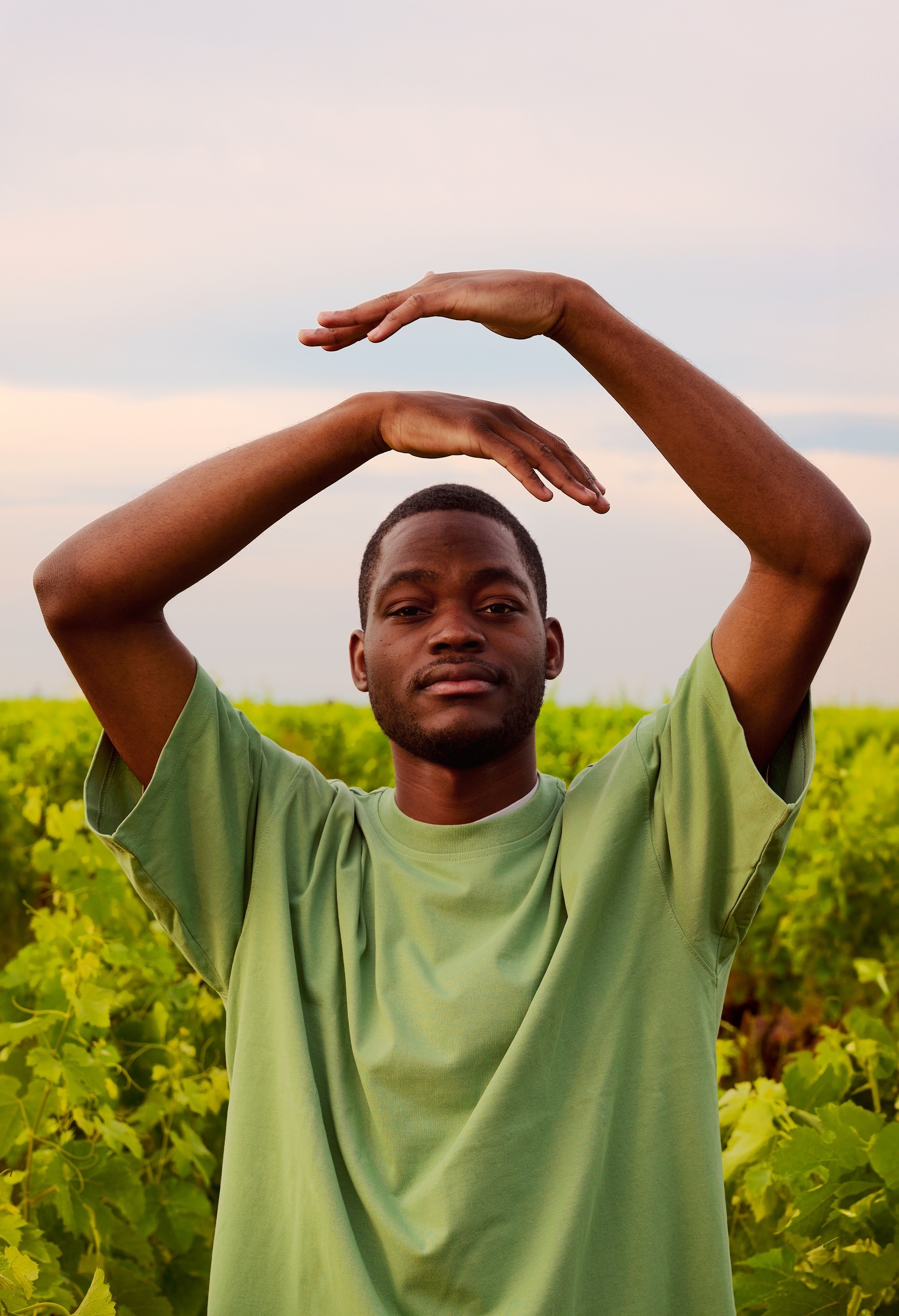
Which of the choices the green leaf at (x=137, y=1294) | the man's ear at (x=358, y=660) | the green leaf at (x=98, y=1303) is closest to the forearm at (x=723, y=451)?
the man's ear at (x=358, y=660)

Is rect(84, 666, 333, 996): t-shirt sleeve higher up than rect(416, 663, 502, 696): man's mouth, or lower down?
lower down

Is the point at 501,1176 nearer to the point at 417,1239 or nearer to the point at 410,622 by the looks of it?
the point at 417,1239

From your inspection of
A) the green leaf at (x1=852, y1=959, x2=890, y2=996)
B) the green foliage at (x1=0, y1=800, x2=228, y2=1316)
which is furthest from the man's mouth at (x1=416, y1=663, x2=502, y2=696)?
the green leaf at (x1=852, y1=959, x2=890, y2=996)

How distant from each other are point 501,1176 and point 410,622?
3.12 ft

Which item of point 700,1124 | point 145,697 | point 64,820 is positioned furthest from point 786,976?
point 145,697

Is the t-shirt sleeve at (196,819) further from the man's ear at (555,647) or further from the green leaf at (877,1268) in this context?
the green leaf at (877,1268)

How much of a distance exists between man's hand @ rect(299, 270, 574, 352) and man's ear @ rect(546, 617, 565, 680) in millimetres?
672

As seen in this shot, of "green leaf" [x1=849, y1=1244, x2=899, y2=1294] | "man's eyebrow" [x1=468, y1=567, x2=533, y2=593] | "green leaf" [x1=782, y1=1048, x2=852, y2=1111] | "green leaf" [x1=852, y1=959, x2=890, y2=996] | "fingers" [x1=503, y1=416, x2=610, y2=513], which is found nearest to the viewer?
Result: "fingers" [x1=503, y1=416, x2=610, y2=513]

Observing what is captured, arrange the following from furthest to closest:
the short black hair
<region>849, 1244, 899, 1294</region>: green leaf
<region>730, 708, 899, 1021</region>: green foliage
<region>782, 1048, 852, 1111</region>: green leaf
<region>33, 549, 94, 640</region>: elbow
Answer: <region>730, 708, 899, 1021</region>: green foliage → <region>782, 1048, 852, 1111</region>: green leaf → <region>849, 1244, 899, 1294</region>: green leaf → the short black hair → <region>33, 549, 94, 640</region>: elbow

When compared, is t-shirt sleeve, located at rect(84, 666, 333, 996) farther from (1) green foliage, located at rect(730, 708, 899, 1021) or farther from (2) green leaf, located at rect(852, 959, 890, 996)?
(1) green foliage, located at rect(730, 708, 899, 1021)

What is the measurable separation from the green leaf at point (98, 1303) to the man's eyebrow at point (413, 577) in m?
1.22

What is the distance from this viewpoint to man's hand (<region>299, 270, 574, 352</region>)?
2.10 meters

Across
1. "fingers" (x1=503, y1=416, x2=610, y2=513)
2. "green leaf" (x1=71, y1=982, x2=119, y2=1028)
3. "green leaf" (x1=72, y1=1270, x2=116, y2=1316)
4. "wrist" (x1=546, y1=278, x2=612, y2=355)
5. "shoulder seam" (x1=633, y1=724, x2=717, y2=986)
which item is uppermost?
"wrist" (x1=546, y1=278, x2=612, y2=355)

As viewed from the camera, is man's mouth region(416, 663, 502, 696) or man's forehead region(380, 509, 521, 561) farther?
man's forehead region(380, 509, 521, 561)
